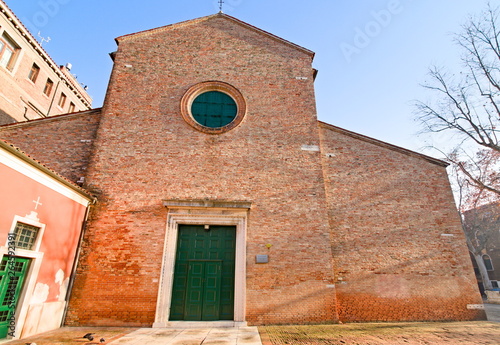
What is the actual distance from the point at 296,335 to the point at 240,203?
12.5 feet

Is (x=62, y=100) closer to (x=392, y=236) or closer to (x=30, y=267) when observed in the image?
(x=30, y=267)

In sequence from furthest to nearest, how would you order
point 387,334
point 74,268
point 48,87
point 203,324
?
point 48,87 < point 74,268 < point 203,324 < point 387,334

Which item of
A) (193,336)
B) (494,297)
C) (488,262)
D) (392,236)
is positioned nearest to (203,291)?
(193,336)

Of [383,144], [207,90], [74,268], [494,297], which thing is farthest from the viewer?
[494,297]

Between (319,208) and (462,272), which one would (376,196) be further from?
(462,272)

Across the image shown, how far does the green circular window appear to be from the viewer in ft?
33.4

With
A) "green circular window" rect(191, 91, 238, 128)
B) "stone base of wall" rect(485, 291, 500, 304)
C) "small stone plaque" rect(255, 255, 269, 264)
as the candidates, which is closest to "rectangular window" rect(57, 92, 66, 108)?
"green circular window" rect(191, 91, 238, 128)

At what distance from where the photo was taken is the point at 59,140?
9.48 m

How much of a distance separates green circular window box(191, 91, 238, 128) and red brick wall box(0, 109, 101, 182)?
3588 mm

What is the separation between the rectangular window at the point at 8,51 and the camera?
14.7 meters

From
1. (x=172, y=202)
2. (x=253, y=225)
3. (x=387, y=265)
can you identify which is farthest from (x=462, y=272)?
(x=172, y=202)

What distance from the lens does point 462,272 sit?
29.0 ft

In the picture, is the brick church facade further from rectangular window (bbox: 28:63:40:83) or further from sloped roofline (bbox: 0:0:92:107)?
rectangular window (bbox: 28:63:40:83)

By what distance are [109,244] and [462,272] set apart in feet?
35.2
